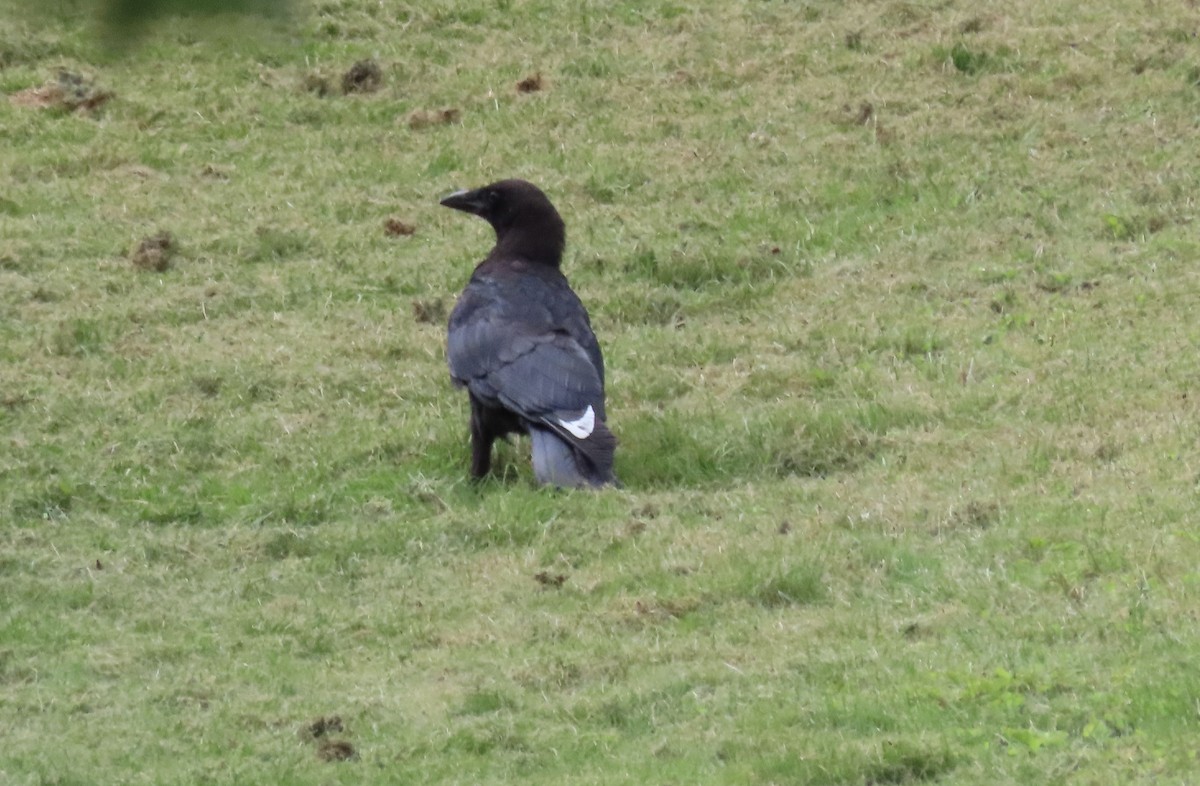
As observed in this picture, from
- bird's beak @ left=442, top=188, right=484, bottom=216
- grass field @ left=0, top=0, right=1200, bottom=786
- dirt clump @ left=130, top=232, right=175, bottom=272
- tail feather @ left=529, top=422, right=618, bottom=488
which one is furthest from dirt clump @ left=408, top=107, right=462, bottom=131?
tail feather @ left=529, top=422, right=618, bottom=488

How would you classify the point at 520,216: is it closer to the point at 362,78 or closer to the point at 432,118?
the point at 432,118

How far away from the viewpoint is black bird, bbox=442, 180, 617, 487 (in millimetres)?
8312

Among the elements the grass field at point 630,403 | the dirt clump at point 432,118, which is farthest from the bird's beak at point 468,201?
the dirt clump at point 432,118

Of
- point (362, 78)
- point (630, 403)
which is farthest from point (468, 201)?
point (362, 78)

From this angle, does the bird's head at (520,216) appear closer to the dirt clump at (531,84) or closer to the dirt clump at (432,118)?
the dirt clump at (432,118)

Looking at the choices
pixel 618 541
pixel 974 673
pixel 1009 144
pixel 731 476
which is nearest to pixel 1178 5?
pixel 1009 144

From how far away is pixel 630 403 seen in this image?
30.5 feet

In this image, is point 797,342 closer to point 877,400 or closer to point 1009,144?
point 877,400

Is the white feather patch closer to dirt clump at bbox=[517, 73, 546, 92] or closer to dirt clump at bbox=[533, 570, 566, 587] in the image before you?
dirt clump at bbox=[533, 570, 566, 587]

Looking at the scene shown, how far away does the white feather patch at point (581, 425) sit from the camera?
27.1ft

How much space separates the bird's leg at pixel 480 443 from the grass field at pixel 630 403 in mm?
128

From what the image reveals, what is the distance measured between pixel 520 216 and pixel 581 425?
189cm

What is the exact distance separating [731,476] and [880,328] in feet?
6.69

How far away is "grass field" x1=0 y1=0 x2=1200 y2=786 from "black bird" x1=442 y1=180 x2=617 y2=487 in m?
0.23
